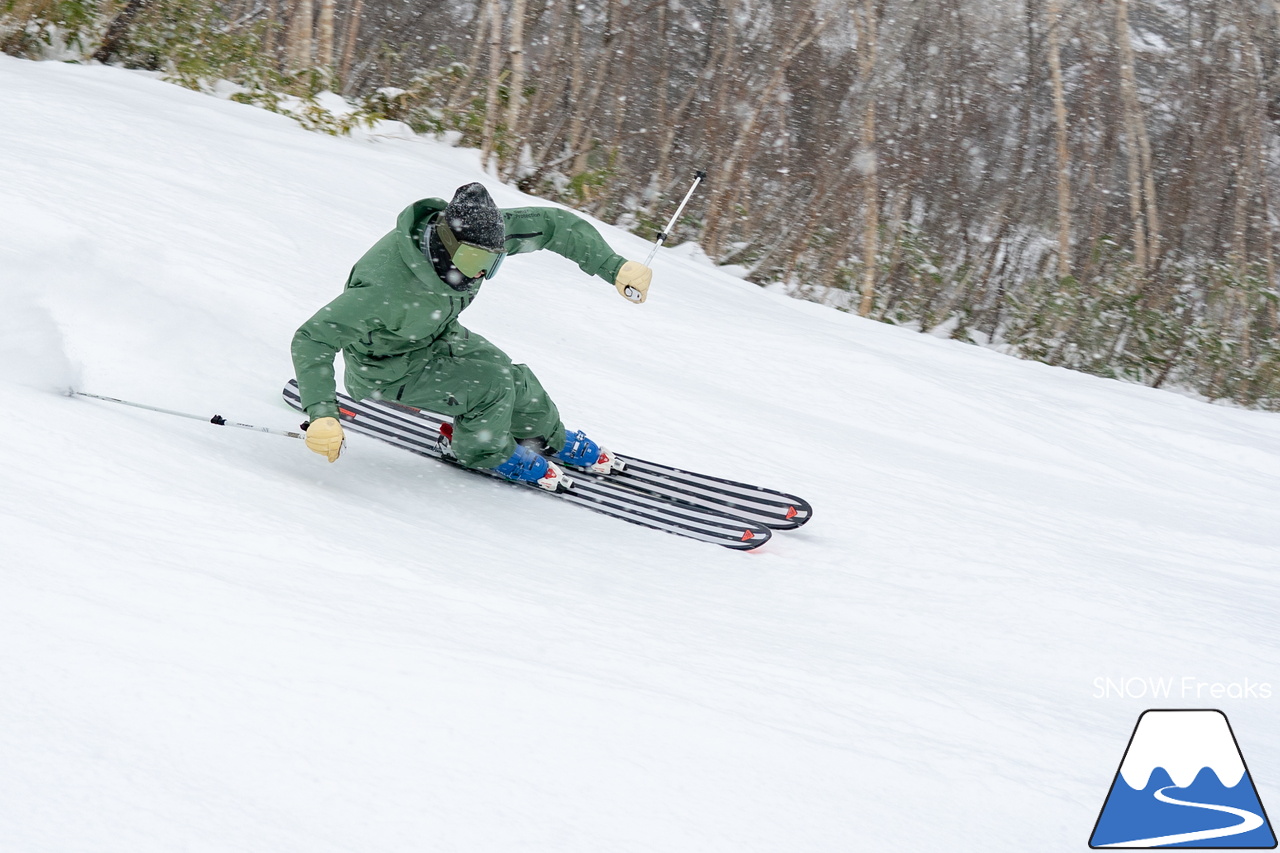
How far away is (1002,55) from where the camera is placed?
12312 millimetres

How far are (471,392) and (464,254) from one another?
70 cm

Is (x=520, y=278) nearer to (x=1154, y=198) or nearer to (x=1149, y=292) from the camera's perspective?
(x=1149, y=292)

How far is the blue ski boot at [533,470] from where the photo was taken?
3.78 metres

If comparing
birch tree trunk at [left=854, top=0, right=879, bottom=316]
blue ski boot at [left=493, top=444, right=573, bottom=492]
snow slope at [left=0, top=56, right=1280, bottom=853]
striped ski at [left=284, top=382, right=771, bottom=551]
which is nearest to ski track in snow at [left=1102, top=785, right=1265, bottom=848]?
snow slope at [left=0, top=56, right=1280, bottom=853]

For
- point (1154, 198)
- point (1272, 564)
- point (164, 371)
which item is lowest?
point (164, 371)

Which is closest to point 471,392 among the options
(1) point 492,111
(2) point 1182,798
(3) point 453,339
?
(3) point 453,339

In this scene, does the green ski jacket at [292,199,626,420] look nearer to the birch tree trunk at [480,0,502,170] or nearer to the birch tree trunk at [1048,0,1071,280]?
the birch tree trunk at [480,0,502,170]

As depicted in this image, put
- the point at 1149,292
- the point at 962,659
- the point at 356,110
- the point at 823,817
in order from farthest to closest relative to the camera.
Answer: the point at 1149,292 → the point at 356,110 → the point at 962,659 → the point at 823,817

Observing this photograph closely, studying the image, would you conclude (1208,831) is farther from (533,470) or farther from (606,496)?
(533,470)

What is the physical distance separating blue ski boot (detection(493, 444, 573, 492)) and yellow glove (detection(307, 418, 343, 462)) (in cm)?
89

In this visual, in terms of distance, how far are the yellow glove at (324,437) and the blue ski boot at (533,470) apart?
2.91 ft

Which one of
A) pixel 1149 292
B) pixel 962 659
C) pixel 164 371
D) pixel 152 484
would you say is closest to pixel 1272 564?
pixel 962 659

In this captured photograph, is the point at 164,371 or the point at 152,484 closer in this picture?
the point at 152,484

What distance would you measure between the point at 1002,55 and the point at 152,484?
41.6 feet
